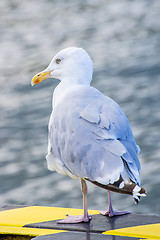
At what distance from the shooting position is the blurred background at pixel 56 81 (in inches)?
194

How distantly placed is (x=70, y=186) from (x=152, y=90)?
6.32ft

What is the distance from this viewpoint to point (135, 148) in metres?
2.66

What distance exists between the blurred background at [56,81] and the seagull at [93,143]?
188 cm

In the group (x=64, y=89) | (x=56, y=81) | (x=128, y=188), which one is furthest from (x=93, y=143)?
(x=56, y=81)

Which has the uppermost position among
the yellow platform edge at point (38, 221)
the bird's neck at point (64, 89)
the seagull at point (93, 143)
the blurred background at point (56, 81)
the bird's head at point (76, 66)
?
the blurred background at point (56, 81)

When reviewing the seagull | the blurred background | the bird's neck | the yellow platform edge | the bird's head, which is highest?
the blurred background

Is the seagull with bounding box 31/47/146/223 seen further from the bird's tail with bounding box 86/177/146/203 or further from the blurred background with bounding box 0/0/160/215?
the blurred background with bounding box 0/0/160/215

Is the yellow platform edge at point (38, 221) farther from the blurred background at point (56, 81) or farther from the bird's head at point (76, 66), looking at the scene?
the blurred background at point (56, 81)

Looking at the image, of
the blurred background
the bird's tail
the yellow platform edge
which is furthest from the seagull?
the blurred background

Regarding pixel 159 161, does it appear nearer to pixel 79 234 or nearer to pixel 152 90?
pixel 152 90

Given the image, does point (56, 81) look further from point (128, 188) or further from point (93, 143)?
point (128, 188)

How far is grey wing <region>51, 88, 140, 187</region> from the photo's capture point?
2.53 meters

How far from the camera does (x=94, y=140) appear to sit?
2.61 metres

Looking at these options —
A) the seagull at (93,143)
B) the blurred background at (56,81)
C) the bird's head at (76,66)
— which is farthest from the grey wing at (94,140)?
the blurred background at (56,81)
